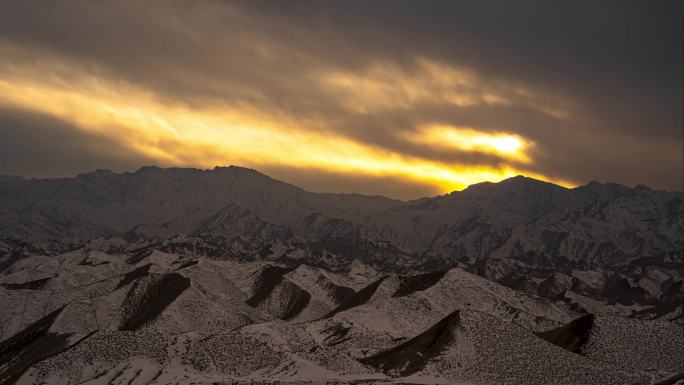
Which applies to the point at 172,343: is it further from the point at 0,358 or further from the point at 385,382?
the point at 0,358

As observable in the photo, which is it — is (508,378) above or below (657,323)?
below

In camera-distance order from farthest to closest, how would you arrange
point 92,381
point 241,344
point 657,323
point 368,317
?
point 368,317
point 657,323
point 241,344
point 92,381

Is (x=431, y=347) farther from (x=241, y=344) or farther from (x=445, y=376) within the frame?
(x=241, y=344)

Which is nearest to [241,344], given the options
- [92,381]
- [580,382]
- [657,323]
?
[92,381]

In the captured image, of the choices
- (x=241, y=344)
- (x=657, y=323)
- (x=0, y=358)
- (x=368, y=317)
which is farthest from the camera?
(x=368, y=317)

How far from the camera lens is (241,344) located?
138 meters

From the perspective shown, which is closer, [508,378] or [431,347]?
[508,378]

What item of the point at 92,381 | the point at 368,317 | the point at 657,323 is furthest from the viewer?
the point at 368,317

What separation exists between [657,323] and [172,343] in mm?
101489

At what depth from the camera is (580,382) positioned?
122 metres

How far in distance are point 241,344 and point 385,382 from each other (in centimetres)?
3260

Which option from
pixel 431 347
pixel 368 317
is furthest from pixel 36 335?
pixel 431 347

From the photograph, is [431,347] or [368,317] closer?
[431,347]

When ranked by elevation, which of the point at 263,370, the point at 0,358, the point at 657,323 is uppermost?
the point at 657,323
